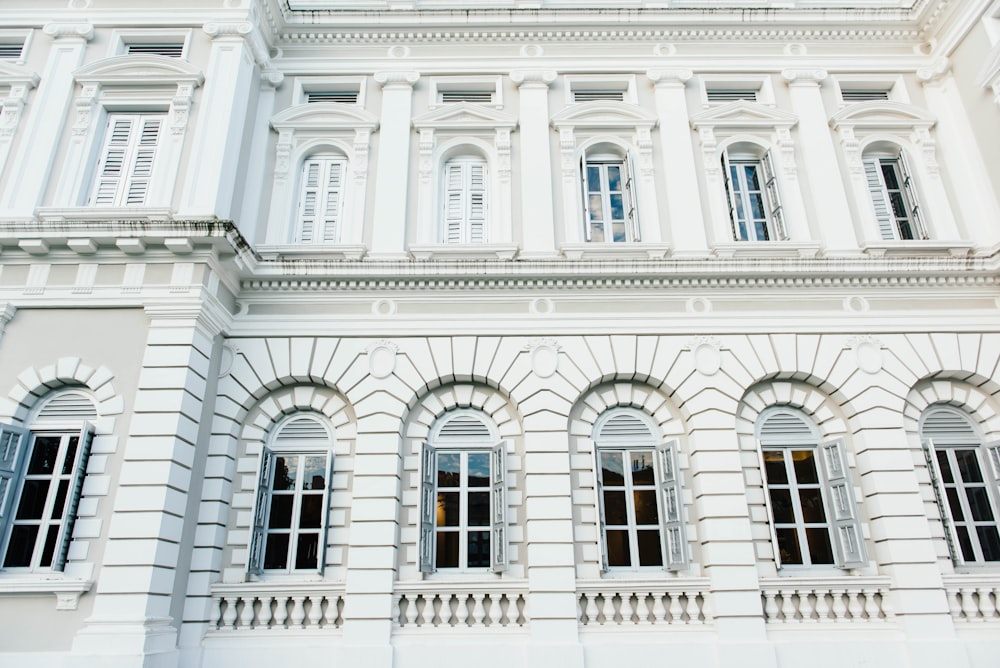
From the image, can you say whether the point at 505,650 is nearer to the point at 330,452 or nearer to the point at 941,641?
the point at 330,452

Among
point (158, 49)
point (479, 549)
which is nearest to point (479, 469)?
point (479, 549)

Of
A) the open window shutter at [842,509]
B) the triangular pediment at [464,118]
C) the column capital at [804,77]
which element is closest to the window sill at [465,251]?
the triangular pediment at [464,118]

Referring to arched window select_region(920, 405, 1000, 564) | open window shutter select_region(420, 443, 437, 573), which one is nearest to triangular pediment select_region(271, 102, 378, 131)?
open window shutter select_region(420, 443, 437, 573)

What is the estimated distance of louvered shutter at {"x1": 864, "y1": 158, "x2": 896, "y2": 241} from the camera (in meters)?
12.1

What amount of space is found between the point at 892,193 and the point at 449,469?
1002cm

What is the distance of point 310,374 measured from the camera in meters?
10.6

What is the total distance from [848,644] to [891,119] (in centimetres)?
972

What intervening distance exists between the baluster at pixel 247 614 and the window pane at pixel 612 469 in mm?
5582

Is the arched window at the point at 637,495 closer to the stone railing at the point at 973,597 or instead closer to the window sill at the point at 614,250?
the window sill at the point at 614,250

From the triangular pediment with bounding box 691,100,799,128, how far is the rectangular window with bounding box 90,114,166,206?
33.2ft

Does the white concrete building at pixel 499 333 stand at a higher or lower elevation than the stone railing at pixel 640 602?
higher

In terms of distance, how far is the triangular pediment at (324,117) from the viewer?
12.6m

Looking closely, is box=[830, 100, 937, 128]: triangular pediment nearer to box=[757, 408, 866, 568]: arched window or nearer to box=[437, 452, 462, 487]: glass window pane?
box=[757, 408, 866, 568]: arched window

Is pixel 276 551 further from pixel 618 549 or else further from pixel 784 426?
pixel 784 426
